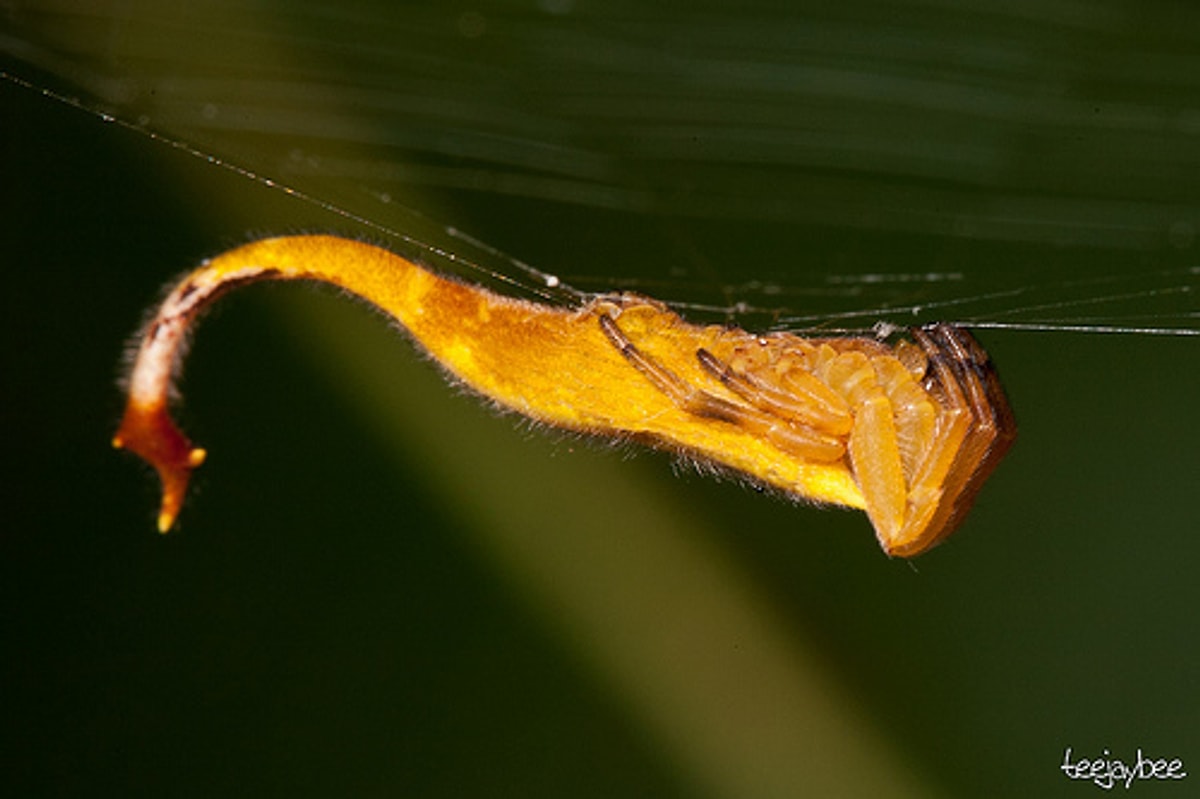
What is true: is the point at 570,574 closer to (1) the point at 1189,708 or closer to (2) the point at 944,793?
(2) the point at 944,793

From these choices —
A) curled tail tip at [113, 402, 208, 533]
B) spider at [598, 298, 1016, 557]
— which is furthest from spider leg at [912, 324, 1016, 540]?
curled tail tip at [113, 402, 208, 533]

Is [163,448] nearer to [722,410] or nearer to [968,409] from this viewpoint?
[722,410]

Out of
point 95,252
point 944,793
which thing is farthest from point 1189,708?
point 95,252

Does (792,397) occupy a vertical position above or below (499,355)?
above

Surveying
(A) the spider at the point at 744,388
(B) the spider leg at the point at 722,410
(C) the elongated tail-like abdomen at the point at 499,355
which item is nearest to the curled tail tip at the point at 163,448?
(C) the elongated tail-like abdomen at the point at 499,355

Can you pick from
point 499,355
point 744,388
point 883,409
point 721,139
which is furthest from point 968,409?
point 721,139

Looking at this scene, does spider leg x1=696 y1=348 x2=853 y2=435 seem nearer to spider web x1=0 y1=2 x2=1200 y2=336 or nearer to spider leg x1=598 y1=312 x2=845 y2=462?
spider leg x1=598 y1=312 x2=845 y2=462

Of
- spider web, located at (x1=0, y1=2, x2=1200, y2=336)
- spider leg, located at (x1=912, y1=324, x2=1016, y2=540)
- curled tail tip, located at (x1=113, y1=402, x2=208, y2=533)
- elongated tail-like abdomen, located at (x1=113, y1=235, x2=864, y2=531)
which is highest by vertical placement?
spider web, located at (x1=0, y1=2, x2=1200, y2=336)

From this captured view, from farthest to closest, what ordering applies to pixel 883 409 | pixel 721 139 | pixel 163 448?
pixel 721 139 → pixel 883 409 → pixel 163 448

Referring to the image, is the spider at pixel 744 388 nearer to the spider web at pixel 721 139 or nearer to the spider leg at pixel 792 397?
the spider leg at pixel 792 397
